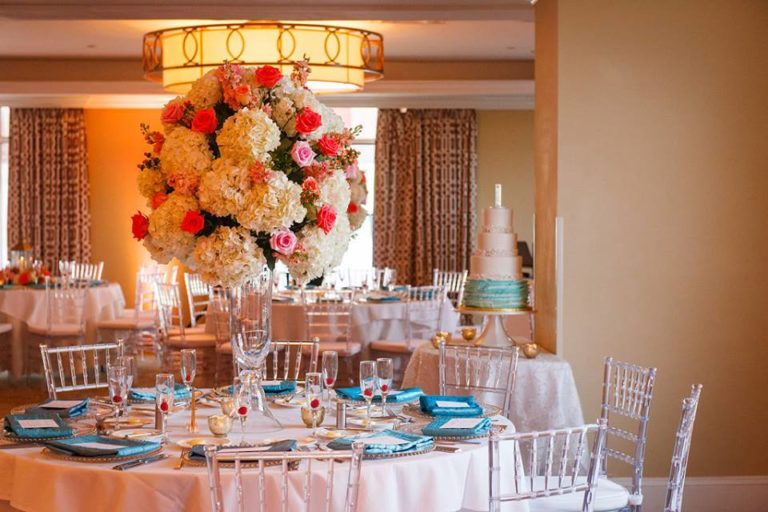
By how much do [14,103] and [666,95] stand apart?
400 inches

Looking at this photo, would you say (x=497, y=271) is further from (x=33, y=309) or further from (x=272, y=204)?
(x=33, y=309)

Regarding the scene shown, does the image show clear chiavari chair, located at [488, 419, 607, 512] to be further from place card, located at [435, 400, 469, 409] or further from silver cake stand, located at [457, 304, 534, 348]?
silver cake stand, located at [457, 304, 534, 348]

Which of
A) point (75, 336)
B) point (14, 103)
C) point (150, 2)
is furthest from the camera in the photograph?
point (14, 103)

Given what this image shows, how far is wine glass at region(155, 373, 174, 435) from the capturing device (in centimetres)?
369

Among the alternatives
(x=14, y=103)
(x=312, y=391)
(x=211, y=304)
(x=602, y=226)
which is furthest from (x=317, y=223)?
(x=14, y=103)

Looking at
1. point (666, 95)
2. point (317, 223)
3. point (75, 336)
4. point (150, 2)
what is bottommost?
point (75, 336)

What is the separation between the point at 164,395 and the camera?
3.70 m

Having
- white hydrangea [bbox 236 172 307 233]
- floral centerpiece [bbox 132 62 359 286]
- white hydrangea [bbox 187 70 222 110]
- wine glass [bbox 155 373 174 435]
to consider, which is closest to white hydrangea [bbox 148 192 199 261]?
floral centerpiece [bbox 132 62 359 286]

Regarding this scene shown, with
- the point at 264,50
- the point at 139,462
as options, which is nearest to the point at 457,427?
the point at 139,462

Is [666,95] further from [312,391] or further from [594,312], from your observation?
[312,391]

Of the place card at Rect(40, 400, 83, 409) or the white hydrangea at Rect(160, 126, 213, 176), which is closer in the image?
the white hydrangea at Rect(160, 126, 213, 176)

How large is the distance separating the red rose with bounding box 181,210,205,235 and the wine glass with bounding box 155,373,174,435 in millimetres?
493

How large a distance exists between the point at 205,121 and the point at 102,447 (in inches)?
43.1

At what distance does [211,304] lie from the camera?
30.4 feet
